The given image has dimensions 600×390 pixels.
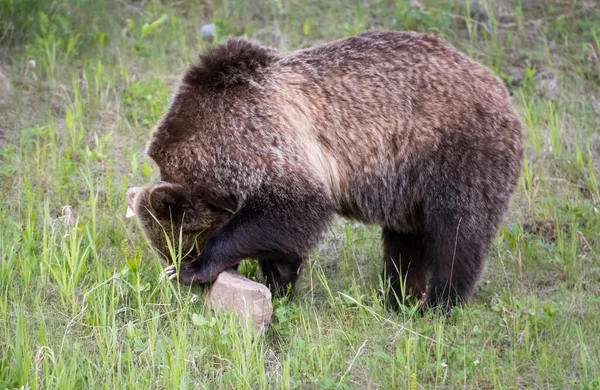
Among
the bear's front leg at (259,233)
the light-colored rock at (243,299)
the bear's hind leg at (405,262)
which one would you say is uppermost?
the bear's front leg at (259,233)

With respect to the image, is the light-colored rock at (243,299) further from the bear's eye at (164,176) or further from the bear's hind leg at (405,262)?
the bear's hind leg at (405,262)

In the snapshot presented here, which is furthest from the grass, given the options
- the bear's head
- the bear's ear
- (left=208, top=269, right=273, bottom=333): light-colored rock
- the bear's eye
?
the bear's eye

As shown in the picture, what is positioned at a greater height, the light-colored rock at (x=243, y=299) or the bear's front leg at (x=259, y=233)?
the bear's front leg at (x=259, y=233)

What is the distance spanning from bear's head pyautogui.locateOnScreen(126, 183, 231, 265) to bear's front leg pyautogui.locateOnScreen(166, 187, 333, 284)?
17cm

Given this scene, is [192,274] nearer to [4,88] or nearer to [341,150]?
[341,150]

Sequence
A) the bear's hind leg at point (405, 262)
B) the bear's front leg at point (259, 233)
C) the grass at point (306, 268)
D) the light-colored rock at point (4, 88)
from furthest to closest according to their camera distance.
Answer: the light-colored rock at point (4, 88)
the bear's hind leg at point (405, 262)
the bear's front leg at point (259, 233)
the grass at point (306, 268)

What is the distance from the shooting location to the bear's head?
517 centimetres

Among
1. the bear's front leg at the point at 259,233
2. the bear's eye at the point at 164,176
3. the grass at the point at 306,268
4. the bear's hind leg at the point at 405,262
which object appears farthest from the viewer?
the bear's hind leg at the point at 405,262

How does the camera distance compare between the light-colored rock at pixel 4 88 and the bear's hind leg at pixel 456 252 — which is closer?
the bear's hind leg at pixel 456 252

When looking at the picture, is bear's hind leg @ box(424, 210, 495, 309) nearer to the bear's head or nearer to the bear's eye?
the bear's head

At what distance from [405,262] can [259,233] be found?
50.8 inches

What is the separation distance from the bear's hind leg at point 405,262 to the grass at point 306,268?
0.17 meters

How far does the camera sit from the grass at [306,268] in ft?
15.2

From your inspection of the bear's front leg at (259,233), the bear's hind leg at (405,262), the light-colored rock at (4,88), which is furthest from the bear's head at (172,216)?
the light-colored rock at (4,88)
